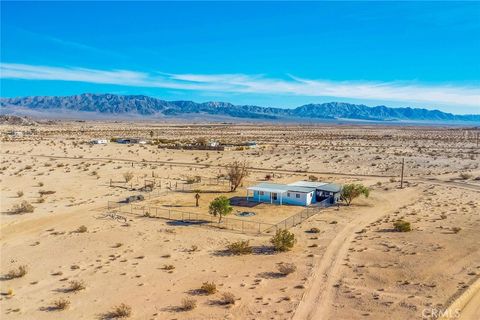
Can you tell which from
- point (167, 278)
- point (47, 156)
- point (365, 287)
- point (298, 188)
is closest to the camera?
point (365, 287)

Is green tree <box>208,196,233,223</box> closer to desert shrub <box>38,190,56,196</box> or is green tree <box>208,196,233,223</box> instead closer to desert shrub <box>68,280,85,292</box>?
desert shrub <box>68,280,85,292</box>

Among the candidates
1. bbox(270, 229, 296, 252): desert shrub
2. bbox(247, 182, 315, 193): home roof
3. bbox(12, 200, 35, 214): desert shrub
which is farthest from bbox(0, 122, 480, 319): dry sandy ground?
bbox(247, 182, 315, 193): home roof

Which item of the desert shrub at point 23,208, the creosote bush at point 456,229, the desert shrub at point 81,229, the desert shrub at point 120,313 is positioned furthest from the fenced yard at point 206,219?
the desert shrub at point 120,313

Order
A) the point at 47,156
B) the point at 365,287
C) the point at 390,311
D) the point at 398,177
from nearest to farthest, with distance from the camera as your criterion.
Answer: the point at 390,311 < the point at 365,287 < the point at 398,177 < the point at 47,156

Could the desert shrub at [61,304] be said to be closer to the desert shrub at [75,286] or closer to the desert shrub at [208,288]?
the desert shrub at [75,286]

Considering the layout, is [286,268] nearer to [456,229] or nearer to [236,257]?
[236,257]

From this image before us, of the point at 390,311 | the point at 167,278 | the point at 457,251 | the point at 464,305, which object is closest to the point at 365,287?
the point at 390,311

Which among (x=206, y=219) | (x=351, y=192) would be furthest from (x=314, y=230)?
(x=351, y=192)

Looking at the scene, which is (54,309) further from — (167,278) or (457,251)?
(457,251)
